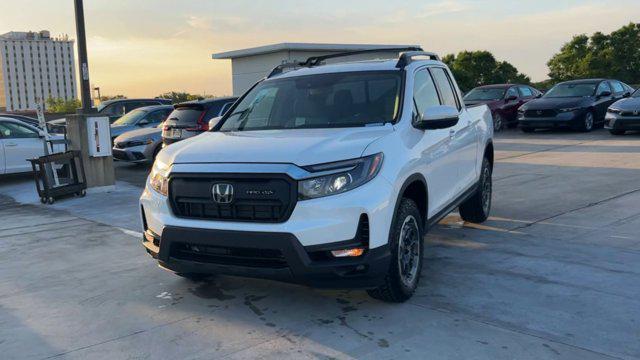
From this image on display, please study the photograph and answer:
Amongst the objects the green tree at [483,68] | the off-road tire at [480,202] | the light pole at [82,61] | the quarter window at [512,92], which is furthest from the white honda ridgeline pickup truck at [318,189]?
the green tree at [483,68]

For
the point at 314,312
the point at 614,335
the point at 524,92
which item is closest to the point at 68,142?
the point at 314,312

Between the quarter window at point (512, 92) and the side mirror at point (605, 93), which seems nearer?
the side mirror at point (605, 93)

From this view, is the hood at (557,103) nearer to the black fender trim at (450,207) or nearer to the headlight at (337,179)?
the black fender trim at (450,207)

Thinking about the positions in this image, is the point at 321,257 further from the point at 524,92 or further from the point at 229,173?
the point at 524,92

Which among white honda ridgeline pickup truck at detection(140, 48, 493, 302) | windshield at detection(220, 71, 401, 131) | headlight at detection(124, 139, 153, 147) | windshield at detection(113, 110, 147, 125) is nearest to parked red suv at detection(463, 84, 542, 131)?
windshield at detection(113, 110, 147, 125)

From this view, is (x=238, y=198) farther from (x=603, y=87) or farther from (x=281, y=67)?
(x=603, y=87)

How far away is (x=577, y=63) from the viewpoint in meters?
50.2

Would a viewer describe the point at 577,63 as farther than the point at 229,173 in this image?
Yes

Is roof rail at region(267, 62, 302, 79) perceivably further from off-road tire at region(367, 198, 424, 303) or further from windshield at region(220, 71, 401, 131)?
off-road tire at region(367, 198, 424, 303)

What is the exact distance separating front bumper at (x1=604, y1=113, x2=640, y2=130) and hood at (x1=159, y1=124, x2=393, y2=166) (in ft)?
46.4

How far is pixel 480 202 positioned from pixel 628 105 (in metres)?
11.8

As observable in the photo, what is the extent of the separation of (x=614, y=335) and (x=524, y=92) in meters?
18.4

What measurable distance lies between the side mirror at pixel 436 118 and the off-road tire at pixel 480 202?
2.08 metres

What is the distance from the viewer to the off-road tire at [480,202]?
686 cm
